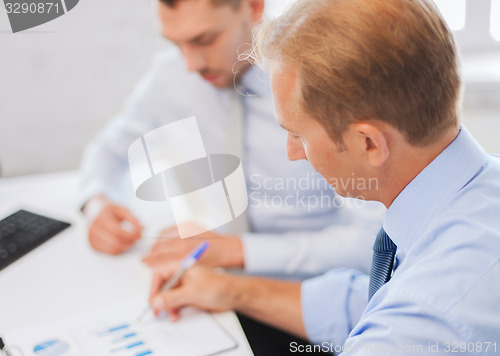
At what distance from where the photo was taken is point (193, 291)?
798 millimetres

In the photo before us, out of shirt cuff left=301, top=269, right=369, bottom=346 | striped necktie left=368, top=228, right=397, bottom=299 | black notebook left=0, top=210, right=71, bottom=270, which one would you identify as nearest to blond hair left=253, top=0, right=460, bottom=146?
striped necktie left=368, top=228, right=397, bottom=299

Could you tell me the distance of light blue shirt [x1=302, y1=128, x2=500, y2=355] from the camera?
507 mm

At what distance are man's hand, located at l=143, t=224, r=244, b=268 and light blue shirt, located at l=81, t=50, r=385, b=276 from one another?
0.09 feet

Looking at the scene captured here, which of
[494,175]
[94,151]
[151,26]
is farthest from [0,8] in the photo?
[494,175]

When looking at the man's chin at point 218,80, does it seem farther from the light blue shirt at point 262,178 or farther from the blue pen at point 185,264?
the blue pen at point 185,264

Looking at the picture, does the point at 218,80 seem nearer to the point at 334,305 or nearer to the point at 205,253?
the point at 205,253

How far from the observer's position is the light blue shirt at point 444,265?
1.66 ft

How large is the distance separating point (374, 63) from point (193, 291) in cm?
46

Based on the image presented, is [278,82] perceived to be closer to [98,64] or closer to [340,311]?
[340,311]

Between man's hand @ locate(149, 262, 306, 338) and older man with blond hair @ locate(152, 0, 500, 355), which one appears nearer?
older man with blond hair @ locate(152, 0, 500, 355)

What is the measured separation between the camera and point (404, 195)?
24.4 inches

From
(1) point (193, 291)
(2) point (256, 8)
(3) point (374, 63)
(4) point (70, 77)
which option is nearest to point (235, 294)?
(1) point (193, 291)

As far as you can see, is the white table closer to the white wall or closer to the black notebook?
the black notebook

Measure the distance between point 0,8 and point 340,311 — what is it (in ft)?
2.58
